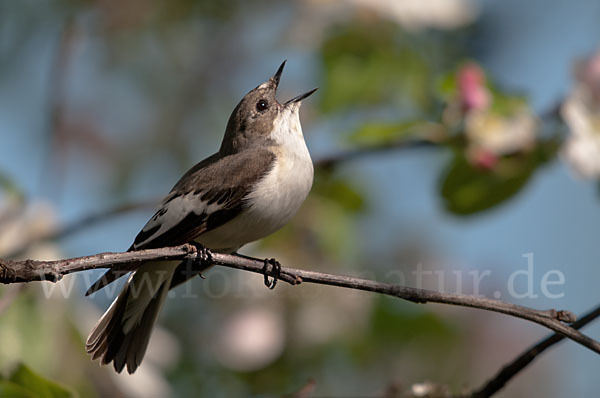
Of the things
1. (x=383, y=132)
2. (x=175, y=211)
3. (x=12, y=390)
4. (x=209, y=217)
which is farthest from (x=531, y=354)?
(x=383, y=132)

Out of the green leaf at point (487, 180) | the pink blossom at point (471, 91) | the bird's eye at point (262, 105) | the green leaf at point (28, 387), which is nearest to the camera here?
the green leaf at point (28, 387)

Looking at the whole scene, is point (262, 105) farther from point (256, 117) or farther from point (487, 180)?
point (487, 180)

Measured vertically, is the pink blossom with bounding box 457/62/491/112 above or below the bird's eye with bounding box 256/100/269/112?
above

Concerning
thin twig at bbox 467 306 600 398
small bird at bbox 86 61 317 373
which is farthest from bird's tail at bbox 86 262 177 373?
thin twig at bbox 467 306 600 398

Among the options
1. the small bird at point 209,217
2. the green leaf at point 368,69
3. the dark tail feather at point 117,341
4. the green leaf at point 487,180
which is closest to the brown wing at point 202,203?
the small bird at point 209,217

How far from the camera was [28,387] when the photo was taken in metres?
2.67

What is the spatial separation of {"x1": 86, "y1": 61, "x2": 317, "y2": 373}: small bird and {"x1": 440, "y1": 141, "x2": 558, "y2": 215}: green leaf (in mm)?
796

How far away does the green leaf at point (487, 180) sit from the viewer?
12.6 ft

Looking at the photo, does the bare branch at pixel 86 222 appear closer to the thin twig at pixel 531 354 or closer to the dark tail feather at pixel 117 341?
the dark tail feather at pixel 117 341

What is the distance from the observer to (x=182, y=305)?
5.39m

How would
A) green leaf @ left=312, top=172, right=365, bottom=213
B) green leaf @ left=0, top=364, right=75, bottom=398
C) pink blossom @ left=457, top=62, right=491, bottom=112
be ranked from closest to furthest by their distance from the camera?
green leaf @ left=0, top=364, right=75, bottom=398 < pink blossom @ left=457, top=62, right=491, bottom=112 < green leaf @ left=312, top=172, right=365, bottom=213

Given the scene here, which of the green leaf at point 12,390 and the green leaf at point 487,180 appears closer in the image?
the green leaf at point 12,390

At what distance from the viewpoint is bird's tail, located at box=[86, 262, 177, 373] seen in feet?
11.5

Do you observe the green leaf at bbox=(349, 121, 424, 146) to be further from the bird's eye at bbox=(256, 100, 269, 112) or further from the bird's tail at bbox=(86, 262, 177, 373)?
the bird's tail at bbox=(86, 262, 177, 373)
